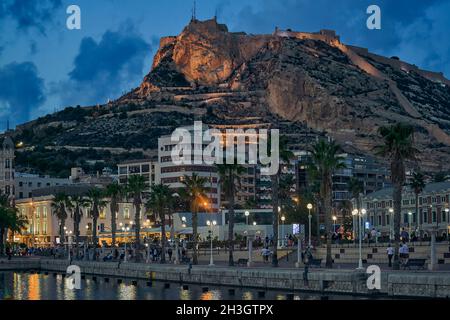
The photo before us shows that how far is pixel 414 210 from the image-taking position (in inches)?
5094

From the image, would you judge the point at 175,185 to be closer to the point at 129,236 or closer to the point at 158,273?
the point at 129,236

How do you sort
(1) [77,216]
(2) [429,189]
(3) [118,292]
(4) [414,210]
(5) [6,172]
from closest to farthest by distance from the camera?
(3) [118,292] → (2) [429,189] → (4) [414,210] → (1) [77,216] → (5) [6,172]

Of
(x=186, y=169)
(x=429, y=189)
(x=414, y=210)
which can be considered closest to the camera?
(x=429, y=189)

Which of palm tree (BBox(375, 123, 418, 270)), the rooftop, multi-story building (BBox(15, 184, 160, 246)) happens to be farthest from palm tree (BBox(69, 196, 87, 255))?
palm tree (BBox(375, 123, 418, 270))

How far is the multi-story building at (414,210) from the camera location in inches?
4718

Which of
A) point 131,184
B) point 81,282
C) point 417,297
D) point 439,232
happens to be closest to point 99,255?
point 131,184

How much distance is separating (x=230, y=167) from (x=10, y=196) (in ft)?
362

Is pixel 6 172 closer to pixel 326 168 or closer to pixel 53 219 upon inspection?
pixel 53 219

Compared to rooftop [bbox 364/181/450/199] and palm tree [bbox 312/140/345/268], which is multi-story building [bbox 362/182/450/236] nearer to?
rooftop [bbox 364/181/450/199]

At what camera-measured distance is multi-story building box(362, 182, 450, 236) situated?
119844 millimetres

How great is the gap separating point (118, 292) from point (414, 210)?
198ft

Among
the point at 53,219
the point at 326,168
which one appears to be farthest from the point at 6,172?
the point at 326,168

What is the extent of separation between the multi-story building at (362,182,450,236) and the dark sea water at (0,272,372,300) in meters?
41.1
